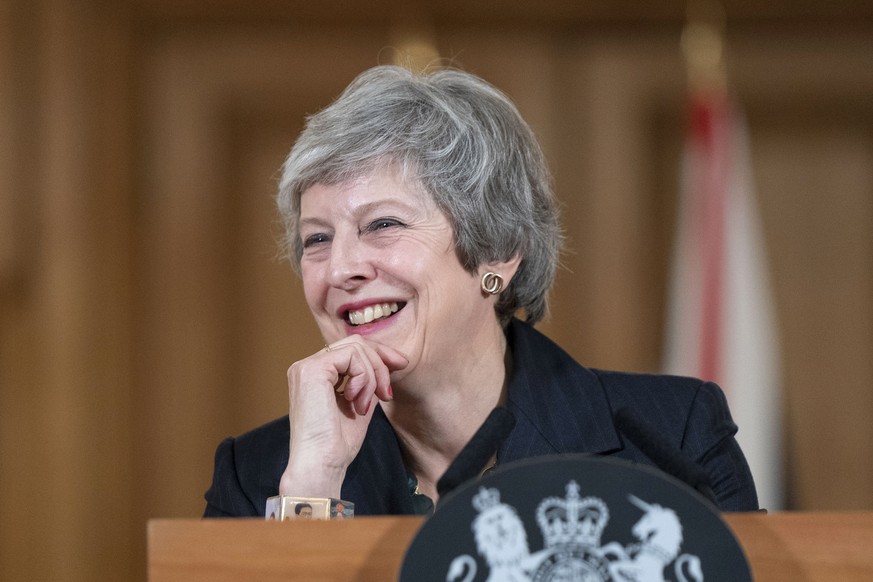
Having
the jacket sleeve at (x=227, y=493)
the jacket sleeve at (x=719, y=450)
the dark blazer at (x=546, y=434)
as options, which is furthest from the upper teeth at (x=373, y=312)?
the jacket sleeve at (x=719, y=450)

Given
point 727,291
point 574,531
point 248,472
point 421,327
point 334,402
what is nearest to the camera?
point 574,531

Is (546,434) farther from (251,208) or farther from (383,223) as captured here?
(251,208)

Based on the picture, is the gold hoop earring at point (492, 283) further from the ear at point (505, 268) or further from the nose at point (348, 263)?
the nose at point (348, 263)

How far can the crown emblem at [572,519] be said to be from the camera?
0.84 m

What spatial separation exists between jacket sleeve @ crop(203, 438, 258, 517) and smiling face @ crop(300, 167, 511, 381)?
333mm

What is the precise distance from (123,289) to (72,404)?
0.39 meters

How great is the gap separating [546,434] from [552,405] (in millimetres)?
71

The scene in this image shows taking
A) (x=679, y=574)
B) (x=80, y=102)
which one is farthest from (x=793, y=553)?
(x=80, y=102)

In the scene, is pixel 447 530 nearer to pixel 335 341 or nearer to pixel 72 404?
pixel 335 341

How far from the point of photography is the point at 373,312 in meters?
1.90

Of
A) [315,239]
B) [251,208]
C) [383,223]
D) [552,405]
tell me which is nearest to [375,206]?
[383,223]

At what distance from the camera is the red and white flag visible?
11.1 ft

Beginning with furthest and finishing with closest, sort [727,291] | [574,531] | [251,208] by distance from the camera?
1. [251,208]
2. [727,291]
3. [574,531]

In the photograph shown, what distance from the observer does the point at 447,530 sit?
849 millimetres
